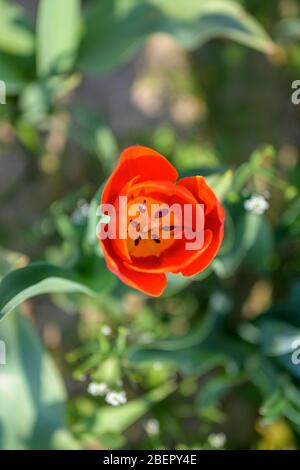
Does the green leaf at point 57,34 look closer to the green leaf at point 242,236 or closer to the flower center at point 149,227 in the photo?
the green leaf at point 242,236

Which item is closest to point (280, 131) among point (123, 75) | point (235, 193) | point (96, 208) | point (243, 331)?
point (123, 75)

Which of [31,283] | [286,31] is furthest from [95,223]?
[286,31]

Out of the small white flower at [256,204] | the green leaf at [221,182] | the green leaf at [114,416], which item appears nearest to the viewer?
the green leaf at [221,182]
